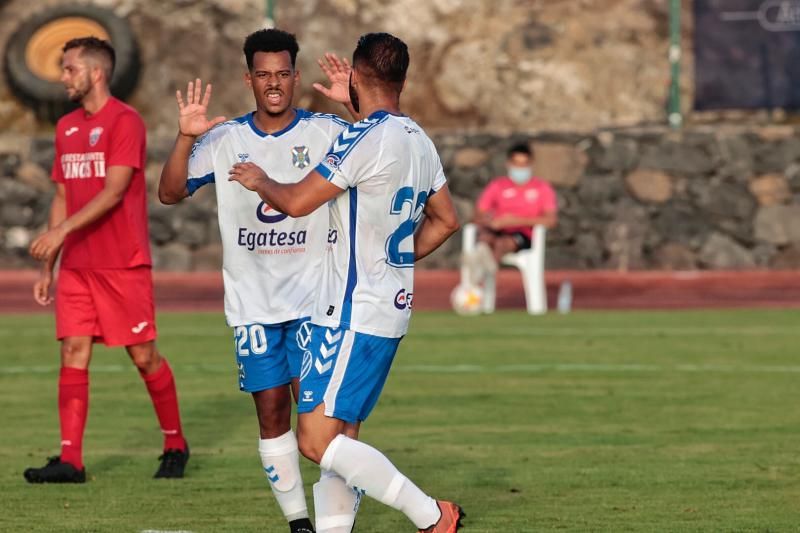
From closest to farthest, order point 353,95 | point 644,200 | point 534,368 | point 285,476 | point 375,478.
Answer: point 375,478 → point 353,95 → point 285,476 → point 534,368 → point 644,200

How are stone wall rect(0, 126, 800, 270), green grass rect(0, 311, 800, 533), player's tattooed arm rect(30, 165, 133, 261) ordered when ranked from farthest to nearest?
1. stone wall rect(0, 126, 800, 270)
2. player's tattooed arm rect(30, 165, 133, 261)
3. green grass rect(0, 311, 800, 533)

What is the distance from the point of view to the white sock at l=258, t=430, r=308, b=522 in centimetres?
693

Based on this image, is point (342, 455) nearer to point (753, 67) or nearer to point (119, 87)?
point (753, 67)

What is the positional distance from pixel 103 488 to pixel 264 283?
1741 millimetres

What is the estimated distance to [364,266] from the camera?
20.2ft

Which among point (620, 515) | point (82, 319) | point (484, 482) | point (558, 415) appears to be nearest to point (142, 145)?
point (82, 319)

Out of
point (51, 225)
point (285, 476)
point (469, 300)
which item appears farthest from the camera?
point (469, 300)

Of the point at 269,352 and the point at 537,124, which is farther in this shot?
the point at 537,124

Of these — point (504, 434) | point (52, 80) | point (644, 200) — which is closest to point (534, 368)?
point (504, 434)

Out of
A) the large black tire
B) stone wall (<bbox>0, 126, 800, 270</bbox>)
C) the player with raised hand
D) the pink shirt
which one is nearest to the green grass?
the player with raised hand

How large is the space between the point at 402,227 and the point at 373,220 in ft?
0.40

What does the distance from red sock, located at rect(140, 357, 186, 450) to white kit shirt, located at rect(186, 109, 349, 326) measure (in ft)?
5.36

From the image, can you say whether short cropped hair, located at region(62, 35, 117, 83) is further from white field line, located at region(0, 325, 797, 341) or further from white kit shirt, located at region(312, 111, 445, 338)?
white field line, located at region(0, 325, 797, 341)

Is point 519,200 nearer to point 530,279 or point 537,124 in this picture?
point 530,279
